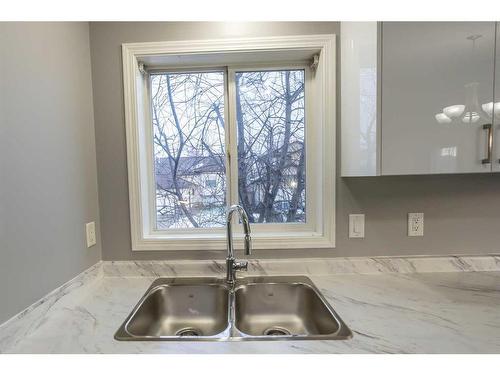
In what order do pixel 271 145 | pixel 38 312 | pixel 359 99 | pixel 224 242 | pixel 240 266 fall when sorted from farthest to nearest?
pixel 271 145, pixel 224 242, pixel 240 266, pixel 359 99, pixel 38 312

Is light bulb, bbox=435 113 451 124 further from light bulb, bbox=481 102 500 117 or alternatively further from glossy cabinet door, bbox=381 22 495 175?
light bulb, bbox=481 102 500 117

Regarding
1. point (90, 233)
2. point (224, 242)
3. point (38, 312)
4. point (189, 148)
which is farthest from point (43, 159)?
point (224, 242)

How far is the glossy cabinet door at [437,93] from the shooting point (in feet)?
3.00

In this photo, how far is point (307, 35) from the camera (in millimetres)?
1202

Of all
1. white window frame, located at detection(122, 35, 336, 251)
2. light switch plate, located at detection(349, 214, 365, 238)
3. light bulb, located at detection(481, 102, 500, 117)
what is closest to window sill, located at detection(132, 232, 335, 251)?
white window frame, located at detection(122, 35, 336, 251)

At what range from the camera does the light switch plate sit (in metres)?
1.25

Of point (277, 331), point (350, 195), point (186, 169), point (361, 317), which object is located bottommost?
point (277, 331)

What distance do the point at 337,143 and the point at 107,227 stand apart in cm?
126

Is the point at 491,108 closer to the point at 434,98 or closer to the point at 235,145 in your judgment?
the point at 434,98

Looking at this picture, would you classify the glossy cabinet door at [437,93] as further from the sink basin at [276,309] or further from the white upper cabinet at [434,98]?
the sink basin at [276,309]

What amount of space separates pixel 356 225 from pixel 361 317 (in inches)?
19.0

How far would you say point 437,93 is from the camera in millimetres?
923

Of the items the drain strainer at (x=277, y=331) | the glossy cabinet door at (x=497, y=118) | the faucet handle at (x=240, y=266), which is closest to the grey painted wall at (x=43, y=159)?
the faucet handle at (x=240, y=266)

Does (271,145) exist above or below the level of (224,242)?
above
